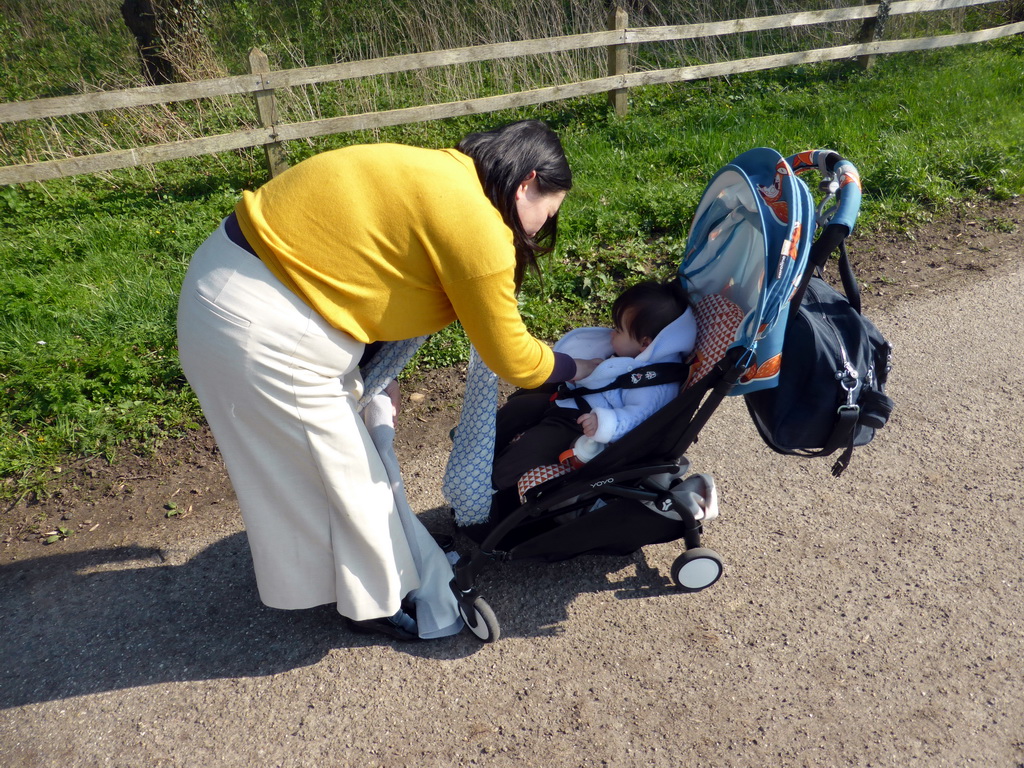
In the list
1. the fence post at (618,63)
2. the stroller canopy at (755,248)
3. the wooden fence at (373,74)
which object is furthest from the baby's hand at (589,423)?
the fence post at (618,63)

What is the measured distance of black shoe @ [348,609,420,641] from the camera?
2682mm

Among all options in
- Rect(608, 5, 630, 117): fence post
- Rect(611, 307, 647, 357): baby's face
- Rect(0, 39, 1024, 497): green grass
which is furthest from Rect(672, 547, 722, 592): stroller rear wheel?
Rect(608, 5, 630, 117): fence post

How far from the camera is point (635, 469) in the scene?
2.49m

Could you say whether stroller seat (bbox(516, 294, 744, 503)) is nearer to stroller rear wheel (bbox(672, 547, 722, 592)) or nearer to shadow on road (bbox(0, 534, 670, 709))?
shadow on road (bbox(0, 534, 670, 709))

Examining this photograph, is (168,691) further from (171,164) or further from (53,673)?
(171,164)

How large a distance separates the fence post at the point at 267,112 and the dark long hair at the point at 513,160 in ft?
13.7

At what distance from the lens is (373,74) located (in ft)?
20.2

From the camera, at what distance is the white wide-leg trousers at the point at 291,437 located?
6.63 ft

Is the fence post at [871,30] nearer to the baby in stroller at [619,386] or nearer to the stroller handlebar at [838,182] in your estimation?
the stroller handlebar at [838,182]

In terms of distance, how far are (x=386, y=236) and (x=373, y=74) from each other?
15.8 ft

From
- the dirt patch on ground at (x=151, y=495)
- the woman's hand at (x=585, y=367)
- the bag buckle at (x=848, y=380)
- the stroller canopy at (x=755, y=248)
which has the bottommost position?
the dirt patch on ground at (x=151, y=495)

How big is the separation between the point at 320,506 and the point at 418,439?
Result: 1332 millimetres

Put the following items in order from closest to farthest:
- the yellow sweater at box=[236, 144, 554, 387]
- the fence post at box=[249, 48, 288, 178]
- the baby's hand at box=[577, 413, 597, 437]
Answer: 1. the yellow sweater at box=[236, 144, 554, 387]
2. the baby's hand at box=[577, 413, 597, 437]
3. the fence post at box=[249, 48, 288, 178]

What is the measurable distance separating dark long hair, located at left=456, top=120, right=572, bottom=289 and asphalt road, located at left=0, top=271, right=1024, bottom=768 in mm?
1545
